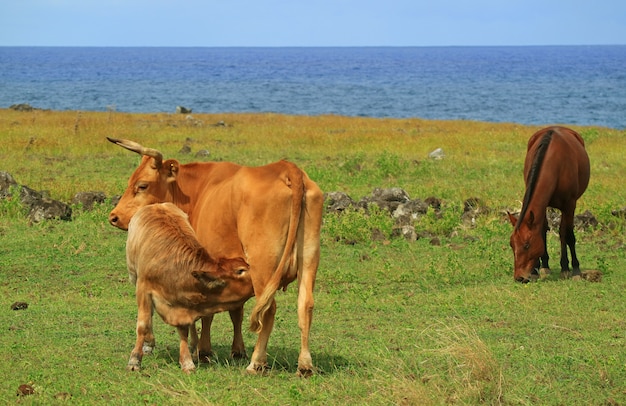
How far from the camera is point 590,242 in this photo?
13.5 m

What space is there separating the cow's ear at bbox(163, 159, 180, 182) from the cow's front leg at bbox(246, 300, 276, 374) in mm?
1833

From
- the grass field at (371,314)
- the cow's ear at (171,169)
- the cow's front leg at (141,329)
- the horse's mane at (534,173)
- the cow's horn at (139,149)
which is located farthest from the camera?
the horse's mane at (534,173)

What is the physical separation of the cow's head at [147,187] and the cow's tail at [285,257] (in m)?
1.70

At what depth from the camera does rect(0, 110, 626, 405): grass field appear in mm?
6605

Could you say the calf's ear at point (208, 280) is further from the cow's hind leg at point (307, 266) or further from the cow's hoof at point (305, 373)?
the cow's hoof at point (305, 373)

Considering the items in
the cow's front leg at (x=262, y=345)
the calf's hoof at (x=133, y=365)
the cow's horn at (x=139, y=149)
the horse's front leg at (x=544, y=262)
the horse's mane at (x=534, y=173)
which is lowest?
the horse's front leg at (x=544, y=262)

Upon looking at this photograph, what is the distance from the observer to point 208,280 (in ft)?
22.3

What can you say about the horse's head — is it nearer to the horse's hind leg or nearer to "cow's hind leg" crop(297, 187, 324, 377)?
the horse's hind leg

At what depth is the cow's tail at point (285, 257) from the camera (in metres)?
6.62

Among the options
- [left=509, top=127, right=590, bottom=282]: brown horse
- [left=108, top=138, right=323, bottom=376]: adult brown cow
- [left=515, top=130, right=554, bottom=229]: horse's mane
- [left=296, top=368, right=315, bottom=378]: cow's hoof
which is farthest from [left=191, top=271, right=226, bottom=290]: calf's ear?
[left=515, top=130, right=554, bottom=229]: horse's mane

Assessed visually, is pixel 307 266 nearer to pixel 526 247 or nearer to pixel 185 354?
pixel 185 354

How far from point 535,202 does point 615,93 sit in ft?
235

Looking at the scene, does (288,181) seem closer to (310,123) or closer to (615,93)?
(310,123)

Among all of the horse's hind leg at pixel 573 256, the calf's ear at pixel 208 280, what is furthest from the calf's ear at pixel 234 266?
the horse's hind leg at pixel 573 256
